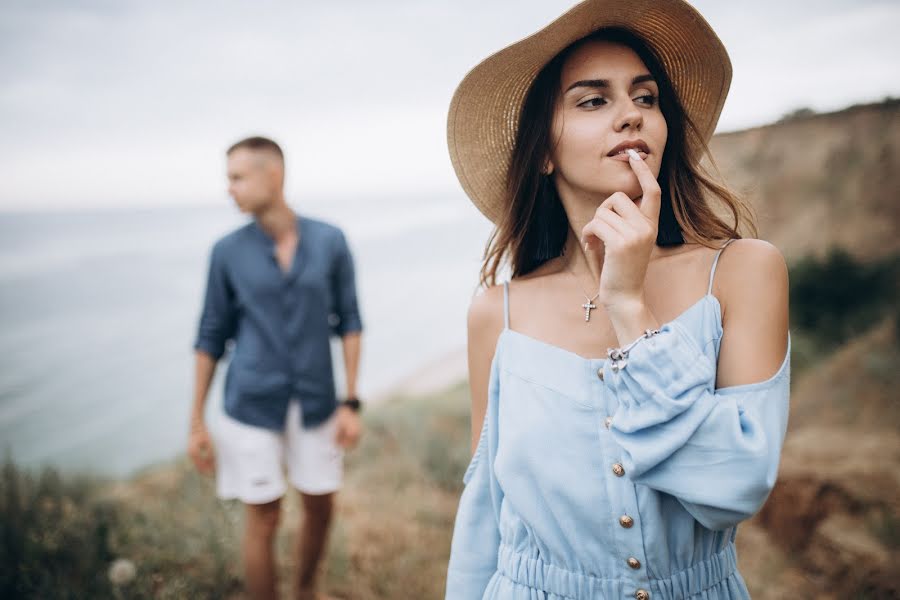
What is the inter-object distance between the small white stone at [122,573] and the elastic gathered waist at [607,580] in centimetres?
312

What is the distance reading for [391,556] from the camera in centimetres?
438

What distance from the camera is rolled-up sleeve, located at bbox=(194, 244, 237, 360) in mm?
3432

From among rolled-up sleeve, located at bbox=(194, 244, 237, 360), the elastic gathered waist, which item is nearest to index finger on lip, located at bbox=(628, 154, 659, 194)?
the elastic gathered waist

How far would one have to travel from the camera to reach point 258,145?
3502 mm

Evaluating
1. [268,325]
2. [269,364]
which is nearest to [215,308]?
[268,325]

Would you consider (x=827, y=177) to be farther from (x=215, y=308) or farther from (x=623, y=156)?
(x=623, y=156)

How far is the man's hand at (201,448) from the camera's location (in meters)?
3.51

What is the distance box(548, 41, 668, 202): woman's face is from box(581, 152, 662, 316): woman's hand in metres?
0.12

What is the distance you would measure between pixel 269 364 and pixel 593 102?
233 cm

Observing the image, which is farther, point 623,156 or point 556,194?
point 556,194

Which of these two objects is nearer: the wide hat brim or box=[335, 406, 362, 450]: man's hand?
the wide hat brim

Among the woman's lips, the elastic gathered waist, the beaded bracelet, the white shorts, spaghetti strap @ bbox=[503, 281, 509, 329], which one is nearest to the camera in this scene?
the beaded bracelet

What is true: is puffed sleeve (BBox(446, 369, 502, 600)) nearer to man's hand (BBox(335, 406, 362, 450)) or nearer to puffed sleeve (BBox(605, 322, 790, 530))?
puffed sleeve (BBox(605, 322, 790, 530))

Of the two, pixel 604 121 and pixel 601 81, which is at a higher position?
pixel 601 81
